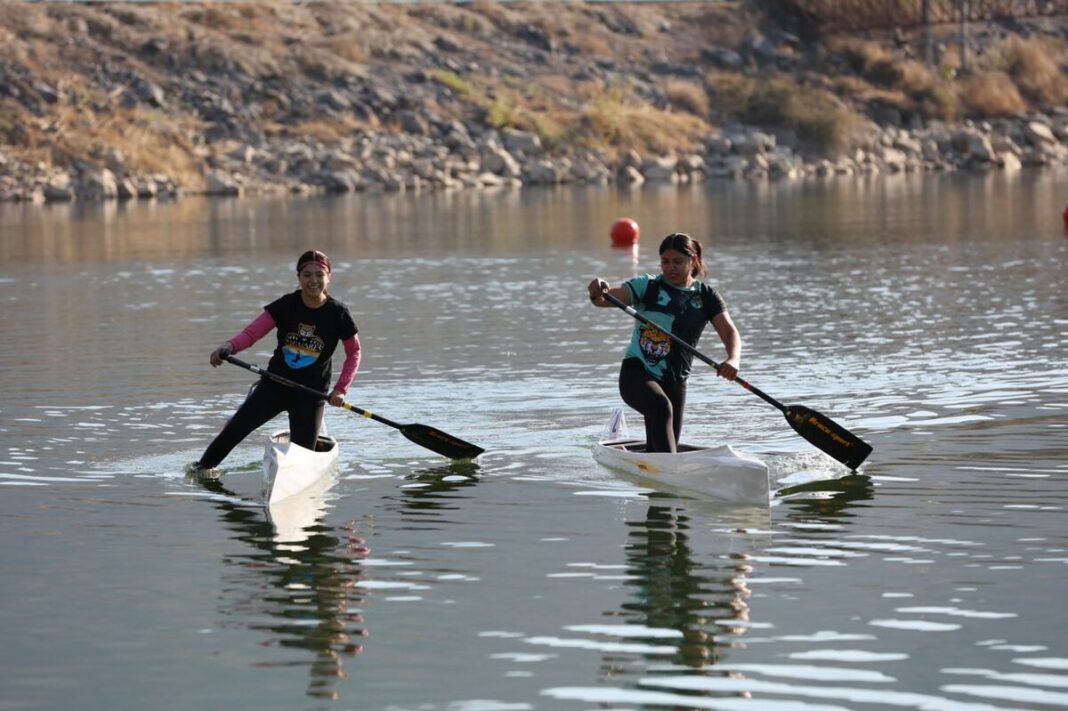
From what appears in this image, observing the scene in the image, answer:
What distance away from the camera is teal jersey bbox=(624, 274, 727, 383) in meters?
13.7

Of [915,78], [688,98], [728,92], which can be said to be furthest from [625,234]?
[915,78]

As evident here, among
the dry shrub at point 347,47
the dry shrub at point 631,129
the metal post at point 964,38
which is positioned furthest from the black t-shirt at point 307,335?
the metal post at point 964,38

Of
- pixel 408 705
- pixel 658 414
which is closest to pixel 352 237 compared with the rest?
pixel 658 414

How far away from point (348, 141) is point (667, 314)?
5666 cm

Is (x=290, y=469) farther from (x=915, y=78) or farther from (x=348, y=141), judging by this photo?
(x=915, y=78)

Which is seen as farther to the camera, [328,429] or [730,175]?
[730,175]

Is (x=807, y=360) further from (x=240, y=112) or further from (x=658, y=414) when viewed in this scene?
(x=240, y=112)

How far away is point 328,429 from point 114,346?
6800 millimetres

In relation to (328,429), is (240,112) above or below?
above

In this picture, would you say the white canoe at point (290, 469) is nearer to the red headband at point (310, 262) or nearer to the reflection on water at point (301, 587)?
the reflection on water at point (301, 587)

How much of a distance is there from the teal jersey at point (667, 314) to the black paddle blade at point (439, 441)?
1515mm

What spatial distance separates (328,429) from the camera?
1612 cm

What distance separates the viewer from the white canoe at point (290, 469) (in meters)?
12.9

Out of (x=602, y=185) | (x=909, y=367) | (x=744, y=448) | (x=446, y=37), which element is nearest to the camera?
(x=744, y=448)
